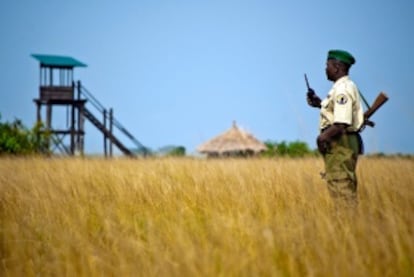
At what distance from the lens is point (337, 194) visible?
5.56 metres

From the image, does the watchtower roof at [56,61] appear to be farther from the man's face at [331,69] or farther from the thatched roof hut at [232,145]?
the man's face at [331,69]

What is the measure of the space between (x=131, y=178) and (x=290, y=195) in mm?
2787

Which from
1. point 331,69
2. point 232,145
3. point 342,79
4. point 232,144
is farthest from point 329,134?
point 232,144

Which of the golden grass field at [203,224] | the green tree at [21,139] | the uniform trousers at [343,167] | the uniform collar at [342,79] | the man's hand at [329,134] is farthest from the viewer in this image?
the green tree at [21,139]

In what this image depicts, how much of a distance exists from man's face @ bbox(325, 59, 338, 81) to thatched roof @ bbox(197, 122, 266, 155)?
3967cm

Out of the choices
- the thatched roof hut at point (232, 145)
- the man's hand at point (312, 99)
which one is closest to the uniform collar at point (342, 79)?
the man's hand at point (312, 99)

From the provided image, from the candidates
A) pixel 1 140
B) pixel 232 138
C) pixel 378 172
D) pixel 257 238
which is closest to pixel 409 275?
pixel 257 238

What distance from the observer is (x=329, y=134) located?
5414mm

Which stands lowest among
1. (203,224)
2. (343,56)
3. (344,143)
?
(203,224)

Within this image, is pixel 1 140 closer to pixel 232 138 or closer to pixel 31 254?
pixel 232 138

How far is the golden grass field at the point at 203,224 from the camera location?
3756 mm

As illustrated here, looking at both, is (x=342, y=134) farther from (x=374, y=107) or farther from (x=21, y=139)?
(x=21, y=139)

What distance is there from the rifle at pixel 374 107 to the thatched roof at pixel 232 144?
3963 centimetres

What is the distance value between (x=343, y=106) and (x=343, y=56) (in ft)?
1.92
